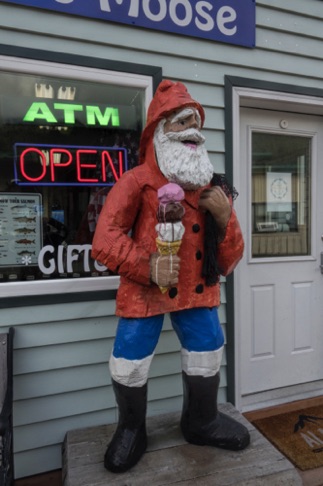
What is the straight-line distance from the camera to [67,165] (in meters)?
2.13

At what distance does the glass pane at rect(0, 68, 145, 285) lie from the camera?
2.03 metres

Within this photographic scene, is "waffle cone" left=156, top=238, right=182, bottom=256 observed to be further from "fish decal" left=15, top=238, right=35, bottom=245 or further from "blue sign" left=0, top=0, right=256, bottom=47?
"blue sign" left=0, top=0, right=256, bottom=47

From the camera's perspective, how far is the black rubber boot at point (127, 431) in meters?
1.71

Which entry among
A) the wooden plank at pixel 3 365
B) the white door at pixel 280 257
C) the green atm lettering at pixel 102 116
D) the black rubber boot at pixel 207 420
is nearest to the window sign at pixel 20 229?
the wooden plank at pixel 3 365

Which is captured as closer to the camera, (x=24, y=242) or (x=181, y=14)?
(x=24, y=242)

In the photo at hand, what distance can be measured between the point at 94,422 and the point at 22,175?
1439 millimetres

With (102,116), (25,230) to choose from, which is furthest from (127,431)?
(102,116)

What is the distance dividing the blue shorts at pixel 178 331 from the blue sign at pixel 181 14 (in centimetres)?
163

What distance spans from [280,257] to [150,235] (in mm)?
1461

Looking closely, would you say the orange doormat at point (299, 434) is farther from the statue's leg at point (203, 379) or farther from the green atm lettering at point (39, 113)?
the green atm lettering at point (39, 113)

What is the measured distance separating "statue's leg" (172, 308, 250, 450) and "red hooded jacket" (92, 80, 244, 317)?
4.0 inches

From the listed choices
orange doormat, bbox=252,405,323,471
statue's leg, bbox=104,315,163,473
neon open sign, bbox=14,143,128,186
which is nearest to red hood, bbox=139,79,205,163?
neon open sign, bbox=14,143,128,186

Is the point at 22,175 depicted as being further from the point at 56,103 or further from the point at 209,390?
the point at 209,390

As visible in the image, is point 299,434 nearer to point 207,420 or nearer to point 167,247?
point 207,420
